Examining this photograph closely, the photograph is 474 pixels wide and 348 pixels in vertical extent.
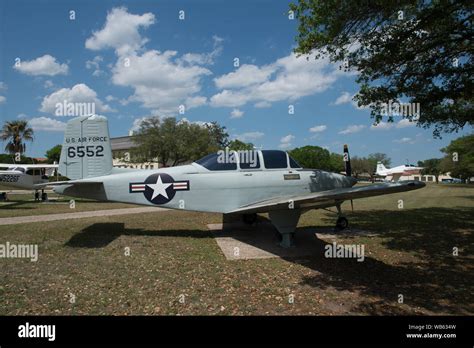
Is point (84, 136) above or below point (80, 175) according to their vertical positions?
above

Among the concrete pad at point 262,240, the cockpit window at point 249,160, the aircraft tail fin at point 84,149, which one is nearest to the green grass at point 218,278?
the concrete pad at point 262,240

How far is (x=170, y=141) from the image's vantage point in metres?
41.6

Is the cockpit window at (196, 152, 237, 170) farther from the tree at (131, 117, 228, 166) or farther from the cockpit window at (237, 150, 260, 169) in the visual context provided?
the tree at (131, 117, 228, 166)

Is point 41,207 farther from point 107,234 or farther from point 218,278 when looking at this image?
point 218,278

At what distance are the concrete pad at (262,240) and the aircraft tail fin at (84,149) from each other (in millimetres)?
4562

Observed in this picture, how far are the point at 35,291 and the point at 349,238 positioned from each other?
8.44 m

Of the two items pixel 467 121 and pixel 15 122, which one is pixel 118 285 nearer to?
pixel 467 121

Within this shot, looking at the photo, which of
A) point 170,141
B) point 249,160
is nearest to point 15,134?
point 170,141

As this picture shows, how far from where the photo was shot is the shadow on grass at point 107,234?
8648 mm

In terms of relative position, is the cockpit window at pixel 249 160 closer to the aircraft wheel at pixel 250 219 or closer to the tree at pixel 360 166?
the aircraft wheel at pixel 250 219

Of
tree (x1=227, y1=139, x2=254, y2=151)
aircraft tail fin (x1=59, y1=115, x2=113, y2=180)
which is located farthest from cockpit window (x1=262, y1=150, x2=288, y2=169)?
tree (x1=227, y1=139, x2=254, y2=151)

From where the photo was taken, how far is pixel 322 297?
5.05 meters

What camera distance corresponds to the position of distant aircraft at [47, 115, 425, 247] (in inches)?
354
